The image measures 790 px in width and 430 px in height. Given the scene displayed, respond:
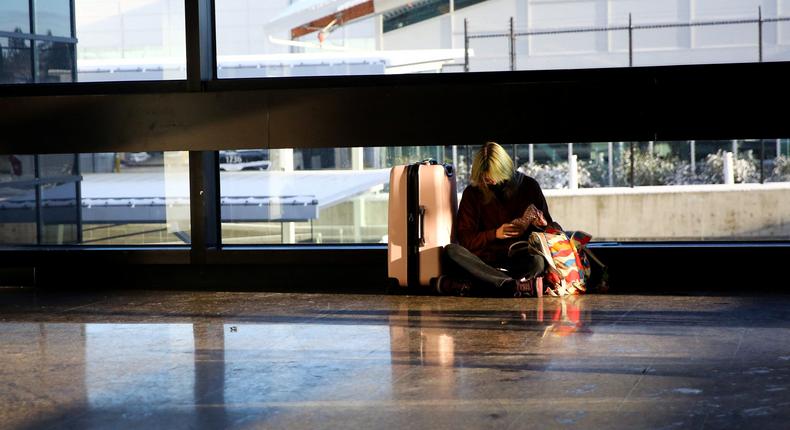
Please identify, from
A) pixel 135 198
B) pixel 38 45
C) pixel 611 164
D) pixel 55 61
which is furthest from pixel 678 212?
pixel 38 45

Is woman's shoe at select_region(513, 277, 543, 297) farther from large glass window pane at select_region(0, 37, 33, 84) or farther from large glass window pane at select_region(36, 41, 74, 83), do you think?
large glass window pane at select_region(0, 37, 33, 84)

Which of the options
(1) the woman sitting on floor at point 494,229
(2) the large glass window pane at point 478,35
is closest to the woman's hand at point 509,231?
(1) the woman sitting on floor at point 494,229

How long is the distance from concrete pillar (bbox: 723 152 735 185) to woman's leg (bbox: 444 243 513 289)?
4.92 ft

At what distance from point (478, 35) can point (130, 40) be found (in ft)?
6.78

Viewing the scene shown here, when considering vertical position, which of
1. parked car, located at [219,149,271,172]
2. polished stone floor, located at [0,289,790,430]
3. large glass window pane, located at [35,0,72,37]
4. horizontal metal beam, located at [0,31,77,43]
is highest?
large glass window pane, located at [35,0,72,37]

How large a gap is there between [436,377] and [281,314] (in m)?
1.73

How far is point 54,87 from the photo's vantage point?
6.84 meters

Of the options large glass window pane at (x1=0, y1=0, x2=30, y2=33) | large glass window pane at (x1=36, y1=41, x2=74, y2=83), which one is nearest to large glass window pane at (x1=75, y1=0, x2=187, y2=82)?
large glass window pane at (x1=36, y1=41, x2=74, y2=83)

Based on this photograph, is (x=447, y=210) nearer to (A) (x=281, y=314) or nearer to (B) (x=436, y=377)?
(A) (x=281, y=314)

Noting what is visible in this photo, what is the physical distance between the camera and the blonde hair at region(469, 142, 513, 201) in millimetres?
6016

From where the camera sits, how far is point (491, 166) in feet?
19.7

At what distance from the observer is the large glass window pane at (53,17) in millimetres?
6934

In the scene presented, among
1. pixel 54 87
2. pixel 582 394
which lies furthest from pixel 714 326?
pixel 54 87

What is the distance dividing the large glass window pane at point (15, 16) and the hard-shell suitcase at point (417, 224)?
8.61ft
